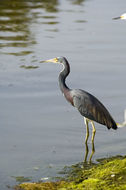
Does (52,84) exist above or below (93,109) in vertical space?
below

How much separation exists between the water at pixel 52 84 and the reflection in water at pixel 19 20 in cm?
3

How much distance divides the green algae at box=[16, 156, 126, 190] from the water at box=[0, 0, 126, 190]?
0.35m

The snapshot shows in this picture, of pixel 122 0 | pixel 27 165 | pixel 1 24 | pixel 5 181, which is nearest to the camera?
pixel 5 181

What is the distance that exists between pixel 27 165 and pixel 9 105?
2702 millimetres

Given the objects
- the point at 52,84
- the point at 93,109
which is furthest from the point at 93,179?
the point at 52,84

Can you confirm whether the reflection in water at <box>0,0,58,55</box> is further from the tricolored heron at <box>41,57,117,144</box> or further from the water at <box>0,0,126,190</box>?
the tricolored heron at <box>41,57,117,144</box>

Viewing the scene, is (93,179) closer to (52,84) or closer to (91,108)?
(91,108)

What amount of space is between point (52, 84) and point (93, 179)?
5.25 meters

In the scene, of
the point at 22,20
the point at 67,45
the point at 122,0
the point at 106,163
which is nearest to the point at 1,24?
the point at 22,20

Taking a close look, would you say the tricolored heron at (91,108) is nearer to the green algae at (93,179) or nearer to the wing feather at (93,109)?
the wing feather at (93,109)

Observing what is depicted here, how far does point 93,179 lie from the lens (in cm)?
602

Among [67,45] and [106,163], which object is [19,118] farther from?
[67,45]

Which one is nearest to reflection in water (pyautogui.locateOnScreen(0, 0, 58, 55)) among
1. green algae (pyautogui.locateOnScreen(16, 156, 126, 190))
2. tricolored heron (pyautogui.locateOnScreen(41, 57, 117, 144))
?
tricolored heron (pyautogui.locateOnScreen(41, 57, 117, 144))

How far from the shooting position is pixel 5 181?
259 inches
